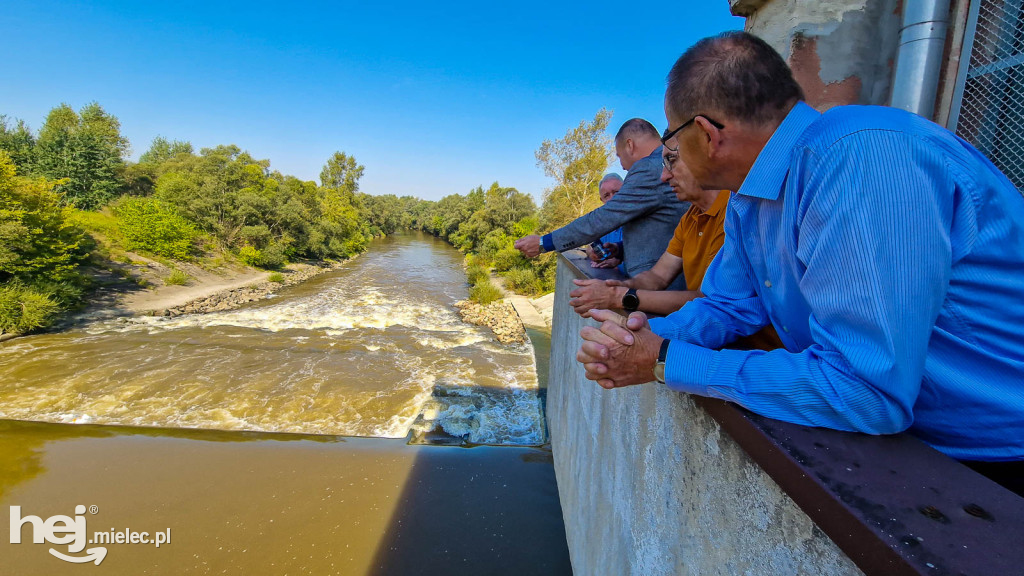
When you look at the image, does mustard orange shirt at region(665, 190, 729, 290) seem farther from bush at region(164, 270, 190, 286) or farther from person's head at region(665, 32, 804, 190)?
bush at region(164, 270, 190, 286)

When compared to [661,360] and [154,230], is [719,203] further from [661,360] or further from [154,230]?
[154,230]

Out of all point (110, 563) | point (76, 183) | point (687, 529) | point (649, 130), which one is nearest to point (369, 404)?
point (110, 563)

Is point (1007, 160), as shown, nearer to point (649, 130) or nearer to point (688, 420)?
point (649, 130)

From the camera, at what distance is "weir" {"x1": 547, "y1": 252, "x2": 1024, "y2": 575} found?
675 millimetres

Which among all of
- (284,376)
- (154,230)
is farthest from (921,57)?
(154,230)

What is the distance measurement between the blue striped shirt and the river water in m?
7.79

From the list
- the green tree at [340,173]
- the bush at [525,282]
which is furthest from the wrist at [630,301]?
the green tree at [340,173]

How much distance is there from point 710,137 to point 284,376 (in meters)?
12.1

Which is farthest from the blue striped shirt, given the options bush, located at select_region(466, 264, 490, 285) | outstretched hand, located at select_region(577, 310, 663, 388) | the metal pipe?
bush, located at select_region(466, 264, 490, 285)

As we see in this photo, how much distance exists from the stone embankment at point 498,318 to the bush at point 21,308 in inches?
508

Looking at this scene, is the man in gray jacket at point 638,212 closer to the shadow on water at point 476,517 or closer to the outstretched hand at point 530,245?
the outstretched hand at point 530,245

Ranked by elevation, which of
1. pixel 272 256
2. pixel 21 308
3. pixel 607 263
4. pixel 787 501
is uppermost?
pixel 607 263

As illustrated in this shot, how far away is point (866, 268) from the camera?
806mm

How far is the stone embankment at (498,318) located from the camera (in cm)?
1555
